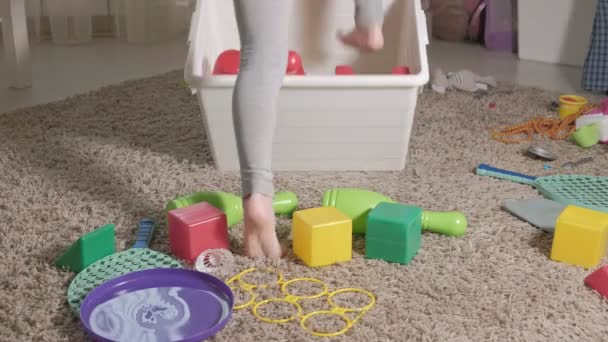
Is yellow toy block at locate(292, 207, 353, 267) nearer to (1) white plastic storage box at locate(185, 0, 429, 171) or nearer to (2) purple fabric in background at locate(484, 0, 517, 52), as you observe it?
(1) white plastic storage box at locate(185, 0, 429, 171)

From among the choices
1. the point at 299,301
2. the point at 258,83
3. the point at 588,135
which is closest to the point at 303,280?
the point at 299,301

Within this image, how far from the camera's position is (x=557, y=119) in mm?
1582

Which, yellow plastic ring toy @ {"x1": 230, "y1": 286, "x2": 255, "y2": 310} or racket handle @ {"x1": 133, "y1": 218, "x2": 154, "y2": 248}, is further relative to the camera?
racket handle @ {"x1": 133, "y1": 218, "x2": 154, "y2": 248}

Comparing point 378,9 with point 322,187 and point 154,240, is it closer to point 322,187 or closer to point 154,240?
point 322,187

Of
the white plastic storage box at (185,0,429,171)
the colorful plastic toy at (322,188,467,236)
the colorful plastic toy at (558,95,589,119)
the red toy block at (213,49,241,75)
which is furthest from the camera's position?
the colorful plastic toy at (558,95,589,119)

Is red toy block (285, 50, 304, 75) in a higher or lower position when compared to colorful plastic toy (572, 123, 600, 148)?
higher

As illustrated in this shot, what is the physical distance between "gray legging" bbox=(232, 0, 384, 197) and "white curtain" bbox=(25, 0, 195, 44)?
1512 millimetres

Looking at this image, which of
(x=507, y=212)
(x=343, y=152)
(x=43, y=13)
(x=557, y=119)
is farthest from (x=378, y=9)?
(x=43, y=13)

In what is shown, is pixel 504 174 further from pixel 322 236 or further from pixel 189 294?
pixel 189 294

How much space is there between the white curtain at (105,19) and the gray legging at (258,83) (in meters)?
1.51

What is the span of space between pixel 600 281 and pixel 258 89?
0.49 meters

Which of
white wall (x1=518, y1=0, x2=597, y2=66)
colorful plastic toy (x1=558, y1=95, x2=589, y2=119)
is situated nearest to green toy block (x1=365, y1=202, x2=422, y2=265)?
colorful plastic toy (x1=558, y1=95, x2=589, y2=119)

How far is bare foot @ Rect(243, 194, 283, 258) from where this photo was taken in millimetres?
927

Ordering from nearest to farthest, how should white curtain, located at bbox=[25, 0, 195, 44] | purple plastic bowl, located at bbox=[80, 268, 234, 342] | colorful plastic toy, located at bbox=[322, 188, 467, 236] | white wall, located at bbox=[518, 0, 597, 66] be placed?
purple plastic bowl, located at bbox=[80, 268, 234, 342] < colorful plastic toy, located at bbox=[322, 188, 467, 236] < white wall, located at bbox=[518, 0, 597, 66] < white curtain, located at bbox=[25, 0, 195, 44]
